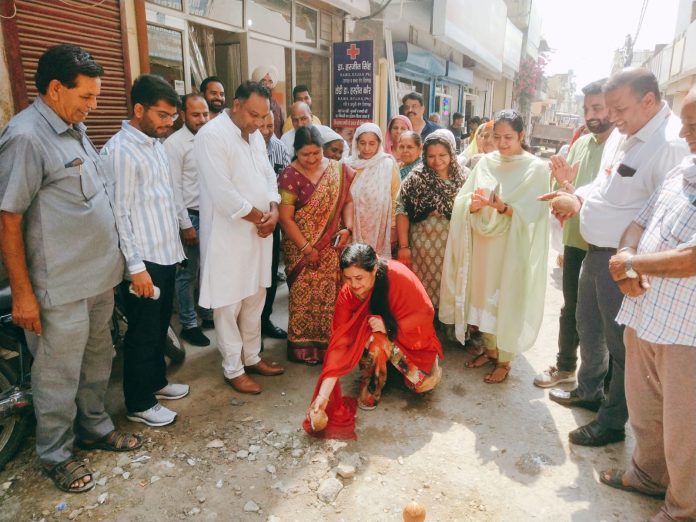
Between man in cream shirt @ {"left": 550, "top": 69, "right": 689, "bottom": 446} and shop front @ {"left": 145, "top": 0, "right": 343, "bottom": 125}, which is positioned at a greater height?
shop front @ {"left": 145, "top": 0, "right": 343, "bottom": 125}

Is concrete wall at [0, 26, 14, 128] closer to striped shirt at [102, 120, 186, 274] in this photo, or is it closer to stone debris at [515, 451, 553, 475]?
striped shirt at [102, 120, 186, 274]

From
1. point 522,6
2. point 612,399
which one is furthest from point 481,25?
point 612,399

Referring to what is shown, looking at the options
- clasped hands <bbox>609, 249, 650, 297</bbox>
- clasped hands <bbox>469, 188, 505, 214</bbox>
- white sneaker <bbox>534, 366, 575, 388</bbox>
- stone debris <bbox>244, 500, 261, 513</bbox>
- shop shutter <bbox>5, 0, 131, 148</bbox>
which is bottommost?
stone debris <bbox>244, 500, 261, 513</bbox>

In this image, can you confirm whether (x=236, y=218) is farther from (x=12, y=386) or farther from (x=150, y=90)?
(x=12, y=386)

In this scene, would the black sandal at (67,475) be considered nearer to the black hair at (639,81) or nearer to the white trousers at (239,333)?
the white trousers at (239,333)

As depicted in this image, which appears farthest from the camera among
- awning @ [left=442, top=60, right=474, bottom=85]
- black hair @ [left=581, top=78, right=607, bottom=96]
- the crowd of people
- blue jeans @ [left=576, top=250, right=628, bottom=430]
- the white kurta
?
awning @ [left=442, top=60, right=474, bottom=85]

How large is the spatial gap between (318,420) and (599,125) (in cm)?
240

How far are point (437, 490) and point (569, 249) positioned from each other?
5.65 feet

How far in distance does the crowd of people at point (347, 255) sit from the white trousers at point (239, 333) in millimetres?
13

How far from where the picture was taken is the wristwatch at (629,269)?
5.95 ft

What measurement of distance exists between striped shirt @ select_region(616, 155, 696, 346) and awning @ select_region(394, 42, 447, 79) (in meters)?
8.73

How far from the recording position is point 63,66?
201 centimetres

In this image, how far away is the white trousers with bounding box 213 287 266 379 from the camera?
3074 mm

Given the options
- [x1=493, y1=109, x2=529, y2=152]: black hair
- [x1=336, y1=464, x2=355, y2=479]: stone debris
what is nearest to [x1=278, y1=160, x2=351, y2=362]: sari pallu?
[x1=493, y1=109, x2=529, y2=152]: black hair
